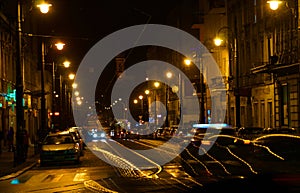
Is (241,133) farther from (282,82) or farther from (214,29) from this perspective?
(214,29)

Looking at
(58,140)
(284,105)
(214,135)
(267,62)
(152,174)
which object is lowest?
(152,174)

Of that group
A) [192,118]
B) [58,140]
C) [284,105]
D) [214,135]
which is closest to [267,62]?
[284,105]

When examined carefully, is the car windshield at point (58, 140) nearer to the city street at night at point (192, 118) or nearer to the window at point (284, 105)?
the city street at night at point (192, 118)

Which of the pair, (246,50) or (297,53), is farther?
(246,50)

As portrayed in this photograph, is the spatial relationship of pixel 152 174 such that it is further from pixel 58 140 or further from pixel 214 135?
pixel 58 140

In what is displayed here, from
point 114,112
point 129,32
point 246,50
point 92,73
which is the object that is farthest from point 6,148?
point 92,73

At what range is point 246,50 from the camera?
171 ft

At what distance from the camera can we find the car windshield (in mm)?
31062

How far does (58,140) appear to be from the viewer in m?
31.3

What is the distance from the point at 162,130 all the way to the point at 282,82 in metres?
23.7

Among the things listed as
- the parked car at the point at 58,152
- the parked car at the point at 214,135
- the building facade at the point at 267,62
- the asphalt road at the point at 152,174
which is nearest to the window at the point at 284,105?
the building facade at the point at 267,62

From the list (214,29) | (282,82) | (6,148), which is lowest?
(6,148)

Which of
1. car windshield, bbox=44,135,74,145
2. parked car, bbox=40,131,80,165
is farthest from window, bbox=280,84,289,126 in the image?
parked car, bbox=40,131,80,165

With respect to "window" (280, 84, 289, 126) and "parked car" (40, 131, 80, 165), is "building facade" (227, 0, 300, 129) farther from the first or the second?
"parked car" (40, 131, 80, 165)
